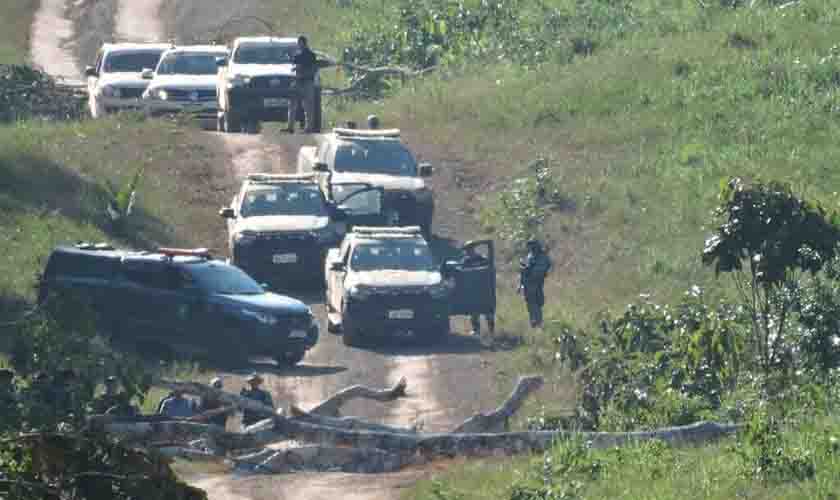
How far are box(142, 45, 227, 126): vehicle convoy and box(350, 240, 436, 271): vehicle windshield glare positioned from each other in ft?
47.2

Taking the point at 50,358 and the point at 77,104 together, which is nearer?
the point at 50,358

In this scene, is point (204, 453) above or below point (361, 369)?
above

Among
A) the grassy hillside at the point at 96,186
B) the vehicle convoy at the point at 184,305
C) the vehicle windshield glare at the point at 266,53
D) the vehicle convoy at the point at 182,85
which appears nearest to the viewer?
the vehicle convoy at the point at 184,305

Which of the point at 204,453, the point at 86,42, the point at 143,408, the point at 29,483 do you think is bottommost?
the point at 86,42

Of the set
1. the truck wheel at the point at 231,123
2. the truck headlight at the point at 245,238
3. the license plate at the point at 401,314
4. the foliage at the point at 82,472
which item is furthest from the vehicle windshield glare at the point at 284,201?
the foliage at the point at 82,472

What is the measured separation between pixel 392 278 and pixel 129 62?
719 inches

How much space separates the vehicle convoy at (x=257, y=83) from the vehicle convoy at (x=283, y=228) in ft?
23.4

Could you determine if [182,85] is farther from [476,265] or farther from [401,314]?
Result: [401,314]

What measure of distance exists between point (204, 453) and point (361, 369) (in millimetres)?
8681

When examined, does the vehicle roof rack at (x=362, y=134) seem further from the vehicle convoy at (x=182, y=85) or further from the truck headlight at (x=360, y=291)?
the vehicle convoy at (x=182, y=85)

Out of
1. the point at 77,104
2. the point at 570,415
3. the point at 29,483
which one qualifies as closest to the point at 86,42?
the point at 77,104

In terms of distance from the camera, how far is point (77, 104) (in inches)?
1769

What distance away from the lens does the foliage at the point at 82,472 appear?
875cm

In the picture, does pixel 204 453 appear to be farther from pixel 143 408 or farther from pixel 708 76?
pixel 708 76
